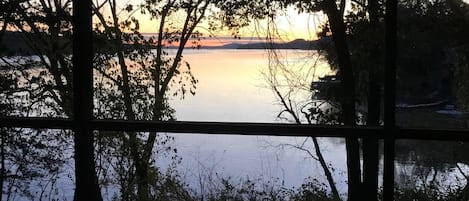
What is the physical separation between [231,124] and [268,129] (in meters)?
0.12

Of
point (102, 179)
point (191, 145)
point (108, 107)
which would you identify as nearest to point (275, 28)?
point (191, 145)

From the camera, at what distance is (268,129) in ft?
5.00

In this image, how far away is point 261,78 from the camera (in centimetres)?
459

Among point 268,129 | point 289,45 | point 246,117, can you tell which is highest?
point 289,45

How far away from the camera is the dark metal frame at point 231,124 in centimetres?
145

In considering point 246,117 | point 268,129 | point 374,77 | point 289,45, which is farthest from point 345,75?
point 268,129

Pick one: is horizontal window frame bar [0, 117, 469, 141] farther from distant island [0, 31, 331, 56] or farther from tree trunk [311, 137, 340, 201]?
tree trunk [311, 137, 340, 201]

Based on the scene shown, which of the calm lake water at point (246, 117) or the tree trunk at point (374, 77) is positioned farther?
the calm lake water at point (246, 117)

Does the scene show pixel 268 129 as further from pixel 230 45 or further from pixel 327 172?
pixel 327 172

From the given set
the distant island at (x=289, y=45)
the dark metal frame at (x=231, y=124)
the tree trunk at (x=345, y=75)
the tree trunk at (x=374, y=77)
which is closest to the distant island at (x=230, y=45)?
the distant island at (x=289, y=45)

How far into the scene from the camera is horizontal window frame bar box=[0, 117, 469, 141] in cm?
146

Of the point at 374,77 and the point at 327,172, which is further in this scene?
the point at 327,172

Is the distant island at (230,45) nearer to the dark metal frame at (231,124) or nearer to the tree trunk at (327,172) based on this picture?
the tree trunk at (327,172)

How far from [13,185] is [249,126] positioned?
2.96 meters
